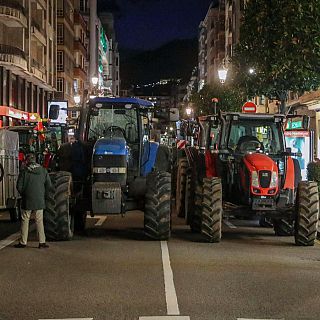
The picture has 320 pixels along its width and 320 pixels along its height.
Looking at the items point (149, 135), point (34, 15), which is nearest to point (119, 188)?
point (149, 135)

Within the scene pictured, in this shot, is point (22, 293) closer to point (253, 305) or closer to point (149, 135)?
point (253, 305)

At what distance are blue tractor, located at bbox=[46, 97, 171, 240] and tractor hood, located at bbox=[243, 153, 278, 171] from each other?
67.1 inches

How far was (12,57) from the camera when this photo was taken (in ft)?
140

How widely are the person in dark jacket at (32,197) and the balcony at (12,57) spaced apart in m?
30.8

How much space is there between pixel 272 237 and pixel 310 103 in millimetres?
23305

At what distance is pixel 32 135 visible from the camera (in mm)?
23812

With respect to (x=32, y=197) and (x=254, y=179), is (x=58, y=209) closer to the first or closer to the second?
(x=32, y=197)

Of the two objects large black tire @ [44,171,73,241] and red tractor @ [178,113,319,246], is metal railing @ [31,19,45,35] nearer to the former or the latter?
red tractor @ [178,113,319,246]

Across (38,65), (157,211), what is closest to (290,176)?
(157,211)

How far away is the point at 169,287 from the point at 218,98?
151ft

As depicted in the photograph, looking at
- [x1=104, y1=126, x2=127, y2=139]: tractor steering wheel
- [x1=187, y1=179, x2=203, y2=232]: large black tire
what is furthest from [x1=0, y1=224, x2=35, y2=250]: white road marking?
[x1=187, y1=179, x2=203, y2=232]: large black tire

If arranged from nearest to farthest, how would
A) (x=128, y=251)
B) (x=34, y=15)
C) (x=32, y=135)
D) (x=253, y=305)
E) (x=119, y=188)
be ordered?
(x=253, y=305)
(x=128, y=251)
(x=119, y=188)
(x=32, y=135)
(x=34, y=15)

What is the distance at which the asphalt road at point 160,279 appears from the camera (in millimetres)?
7582

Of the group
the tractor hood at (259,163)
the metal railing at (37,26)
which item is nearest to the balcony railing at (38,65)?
the metal railing at (37,26)
